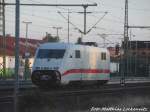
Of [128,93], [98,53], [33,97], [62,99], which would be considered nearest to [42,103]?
[33,97]

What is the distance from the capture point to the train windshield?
4200cm

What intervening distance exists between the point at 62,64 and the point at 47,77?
1386 mm

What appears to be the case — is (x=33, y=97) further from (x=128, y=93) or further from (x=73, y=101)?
(x=128, y=93)

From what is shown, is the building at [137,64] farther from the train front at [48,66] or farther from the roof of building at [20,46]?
the train front at [48,66]

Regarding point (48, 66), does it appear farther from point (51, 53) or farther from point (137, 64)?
point (137, 64)

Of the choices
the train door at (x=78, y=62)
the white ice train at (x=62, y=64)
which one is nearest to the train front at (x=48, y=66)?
the white ice train at (x=62, y=64)

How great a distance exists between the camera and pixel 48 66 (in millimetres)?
41062

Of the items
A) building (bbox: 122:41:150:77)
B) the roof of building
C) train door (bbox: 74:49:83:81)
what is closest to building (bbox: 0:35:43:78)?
the roof of building

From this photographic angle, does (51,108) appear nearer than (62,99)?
Yes

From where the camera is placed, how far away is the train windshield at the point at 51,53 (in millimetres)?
42000

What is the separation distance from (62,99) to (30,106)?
12.6ft

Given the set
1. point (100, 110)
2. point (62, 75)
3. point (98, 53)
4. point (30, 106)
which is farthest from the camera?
point (98, 53)

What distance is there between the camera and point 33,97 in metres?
22.5

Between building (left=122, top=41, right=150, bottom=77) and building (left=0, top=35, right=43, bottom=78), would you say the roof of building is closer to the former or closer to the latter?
building (left=0, top=35, right=43, bottom=78)
